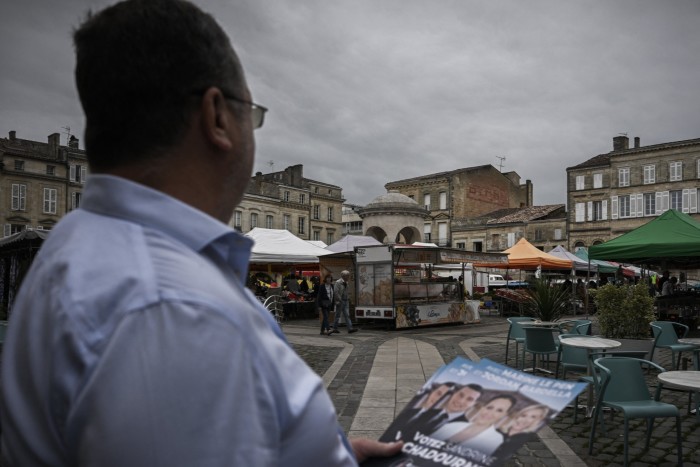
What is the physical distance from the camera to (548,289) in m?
10.2

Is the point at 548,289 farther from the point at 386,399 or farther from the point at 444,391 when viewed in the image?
the point at 444,391

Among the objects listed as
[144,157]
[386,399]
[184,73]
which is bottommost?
[386,399]

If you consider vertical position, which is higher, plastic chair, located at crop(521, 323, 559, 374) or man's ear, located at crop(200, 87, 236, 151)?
man's ear, located at crop(200, 87, 236, 151)

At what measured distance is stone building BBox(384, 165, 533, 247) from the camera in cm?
5072

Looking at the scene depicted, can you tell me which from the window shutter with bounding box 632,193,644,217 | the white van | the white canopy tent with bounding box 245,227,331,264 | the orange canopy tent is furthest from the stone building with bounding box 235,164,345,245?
the orange canopy tent

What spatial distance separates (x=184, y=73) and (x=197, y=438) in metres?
0.60

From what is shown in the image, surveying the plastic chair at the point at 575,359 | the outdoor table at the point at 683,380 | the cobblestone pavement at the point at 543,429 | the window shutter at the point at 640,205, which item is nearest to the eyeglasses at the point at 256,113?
the cobblestone pavement at the point at 543,429

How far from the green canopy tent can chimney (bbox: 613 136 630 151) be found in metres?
36.2

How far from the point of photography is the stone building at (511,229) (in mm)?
46125

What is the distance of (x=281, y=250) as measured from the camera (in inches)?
705

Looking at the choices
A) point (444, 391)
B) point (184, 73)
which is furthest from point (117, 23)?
point (444, 391)

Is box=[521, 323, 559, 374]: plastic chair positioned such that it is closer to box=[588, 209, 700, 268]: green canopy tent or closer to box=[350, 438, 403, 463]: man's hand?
box=[588, 209, 700, 268]: green canopy tent

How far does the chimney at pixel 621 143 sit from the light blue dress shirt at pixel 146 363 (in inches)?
1991

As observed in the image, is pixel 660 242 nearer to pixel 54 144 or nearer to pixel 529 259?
pixel 529 259
